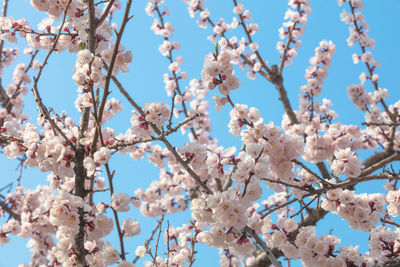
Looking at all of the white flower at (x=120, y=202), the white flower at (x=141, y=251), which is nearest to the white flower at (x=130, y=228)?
the white flower at (x=120, y=202)

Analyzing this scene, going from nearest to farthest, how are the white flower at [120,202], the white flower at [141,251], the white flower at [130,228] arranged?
1. the white flower at [120,202]
2. the white flower at [130,228]
3. the white flower at [141,251]

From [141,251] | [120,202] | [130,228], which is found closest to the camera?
[120,202]

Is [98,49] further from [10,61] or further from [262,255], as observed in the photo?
[10,61]

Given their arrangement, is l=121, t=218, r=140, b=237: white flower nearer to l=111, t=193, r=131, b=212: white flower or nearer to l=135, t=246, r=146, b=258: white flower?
l=111, t=193, r=131, b=212: white flower

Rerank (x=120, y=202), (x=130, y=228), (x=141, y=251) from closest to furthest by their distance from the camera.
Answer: (x=120, y=202) → (x=130, y=228) → (x=141, y=251)

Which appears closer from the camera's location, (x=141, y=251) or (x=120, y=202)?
(x=120, y=202)

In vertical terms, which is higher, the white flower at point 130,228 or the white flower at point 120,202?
the white flower at point 120,202

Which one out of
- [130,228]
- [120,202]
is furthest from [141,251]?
[120,202]

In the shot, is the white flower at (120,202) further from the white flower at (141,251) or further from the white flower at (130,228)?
the white flower at (141,251)

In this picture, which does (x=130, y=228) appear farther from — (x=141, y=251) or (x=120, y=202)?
(x=141, y=251)

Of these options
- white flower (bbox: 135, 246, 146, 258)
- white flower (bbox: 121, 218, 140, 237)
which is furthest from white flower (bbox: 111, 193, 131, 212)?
white flower (bbox: 135, 246, 146, 258)

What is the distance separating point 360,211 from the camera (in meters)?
2.61

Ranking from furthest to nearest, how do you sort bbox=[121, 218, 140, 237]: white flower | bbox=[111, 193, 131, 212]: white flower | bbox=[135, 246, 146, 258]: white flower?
1. bbox=[135, 246, 146, 258]: white flower
2. bbox=[121, 218, 140, 237]: white flower
3. bbox=[111, 193, 131, 212]: white flower

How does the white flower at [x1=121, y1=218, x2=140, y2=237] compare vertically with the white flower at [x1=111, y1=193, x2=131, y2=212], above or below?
below
